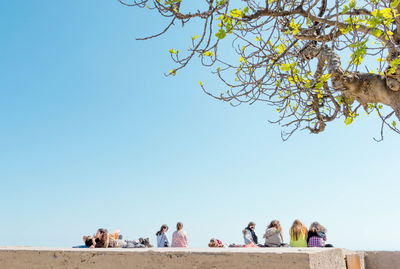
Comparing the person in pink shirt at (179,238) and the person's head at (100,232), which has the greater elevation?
the person's head at (100,232)

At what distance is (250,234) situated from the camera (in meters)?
9.17

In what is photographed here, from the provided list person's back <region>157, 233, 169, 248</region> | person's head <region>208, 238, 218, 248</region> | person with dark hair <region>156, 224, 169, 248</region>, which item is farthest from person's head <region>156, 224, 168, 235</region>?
person's head <region>208, 238, 218, 248</region>

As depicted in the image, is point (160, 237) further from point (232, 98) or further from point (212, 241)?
point (232, 98)

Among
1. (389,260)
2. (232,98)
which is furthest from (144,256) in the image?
(232,98)

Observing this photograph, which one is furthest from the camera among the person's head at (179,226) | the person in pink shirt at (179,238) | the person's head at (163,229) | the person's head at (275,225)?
the person's head at (163,229)

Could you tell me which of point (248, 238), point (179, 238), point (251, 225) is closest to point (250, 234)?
point (248, 238)

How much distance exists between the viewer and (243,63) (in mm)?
6004

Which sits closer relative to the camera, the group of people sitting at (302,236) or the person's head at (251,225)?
the group of people sitting at (302,236)

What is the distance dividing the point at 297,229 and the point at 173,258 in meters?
6.01

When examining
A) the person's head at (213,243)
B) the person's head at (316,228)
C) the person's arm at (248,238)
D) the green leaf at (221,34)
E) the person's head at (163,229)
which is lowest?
the person's head at (213,243)

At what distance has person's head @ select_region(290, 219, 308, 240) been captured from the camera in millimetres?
7246

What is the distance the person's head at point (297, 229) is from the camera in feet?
23.8

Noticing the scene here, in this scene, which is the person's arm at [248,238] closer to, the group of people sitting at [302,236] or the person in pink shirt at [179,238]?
the group of people sitting at [302,236]

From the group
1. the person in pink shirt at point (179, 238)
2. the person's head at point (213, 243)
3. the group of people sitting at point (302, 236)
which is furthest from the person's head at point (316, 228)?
the person in pink shirt at point (179, 238)
